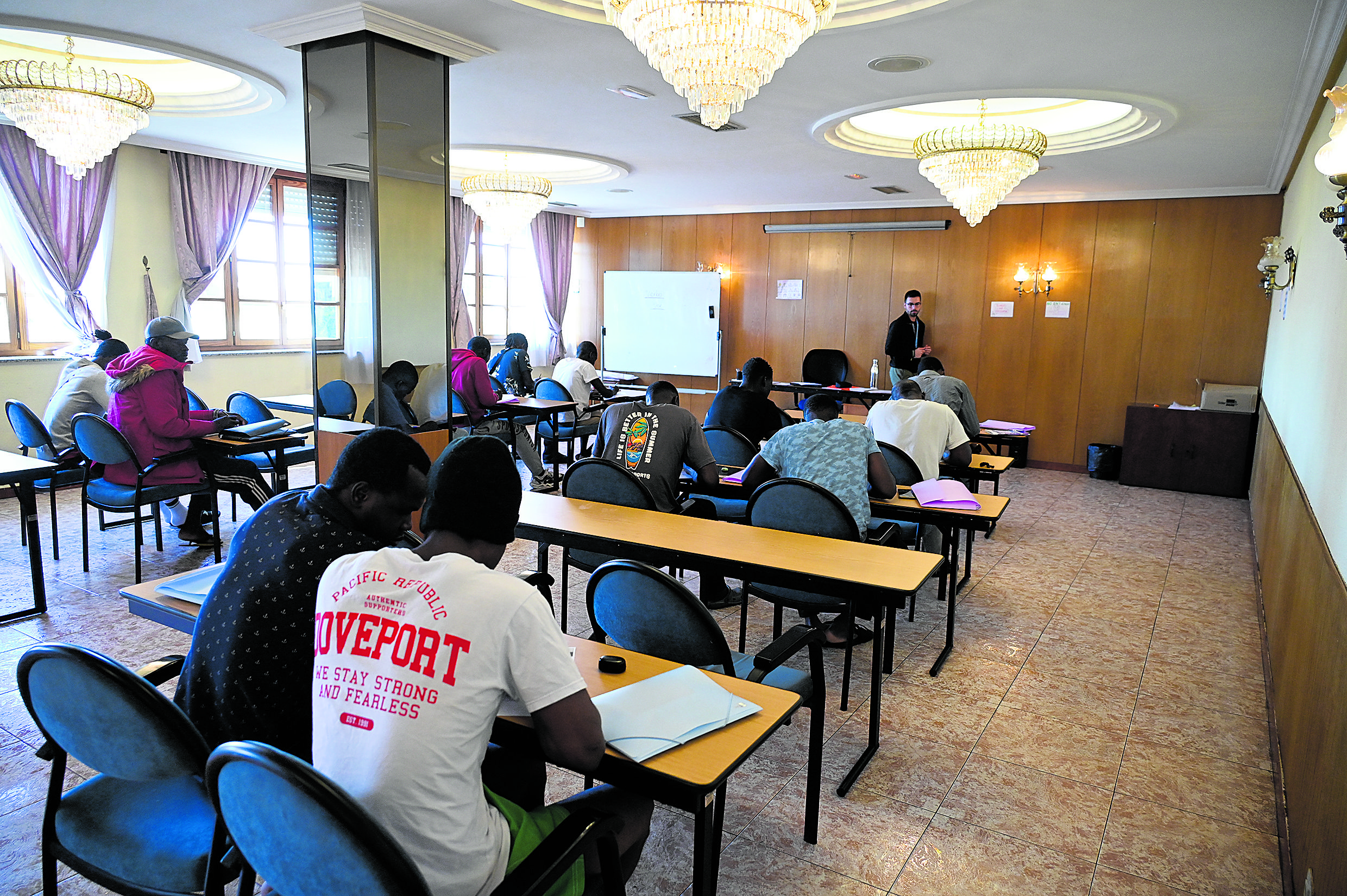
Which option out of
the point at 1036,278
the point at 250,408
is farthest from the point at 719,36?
the point at 1036,278

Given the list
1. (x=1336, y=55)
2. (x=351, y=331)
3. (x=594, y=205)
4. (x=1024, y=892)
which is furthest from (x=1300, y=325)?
(x=594, y=205)

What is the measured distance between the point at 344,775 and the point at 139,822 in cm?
71

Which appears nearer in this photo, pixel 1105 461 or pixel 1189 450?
pixel 1189 450

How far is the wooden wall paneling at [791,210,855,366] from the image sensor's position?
404 inches

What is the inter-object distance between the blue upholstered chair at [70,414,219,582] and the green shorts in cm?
374

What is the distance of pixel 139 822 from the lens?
1671 millimetres

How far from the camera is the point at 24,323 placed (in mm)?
6555

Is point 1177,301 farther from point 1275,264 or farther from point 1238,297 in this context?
point 1275,264

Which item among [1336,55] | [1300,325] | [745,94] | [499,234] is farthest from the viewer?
[499,234]

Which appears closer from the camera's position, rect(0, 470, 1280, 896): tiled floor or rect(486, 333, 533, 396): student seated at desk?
rect(0, 470, 1280, 896): tiled floor

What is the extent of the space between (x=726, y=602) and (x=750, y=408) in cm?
126

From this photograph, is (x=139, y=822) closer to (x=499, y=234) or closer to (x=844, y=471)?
(x=844, y=471)

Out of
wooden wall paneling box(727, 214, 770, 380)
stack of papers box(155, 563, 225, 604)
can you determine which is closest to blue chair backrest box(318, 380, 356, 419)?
stack of papers box(155, 563, 225, 604)

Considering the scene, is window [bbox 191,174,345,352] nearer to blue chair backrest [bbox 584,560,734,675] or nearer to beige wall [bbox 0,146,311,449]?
beige wall [bbox 0,146,311,449]
